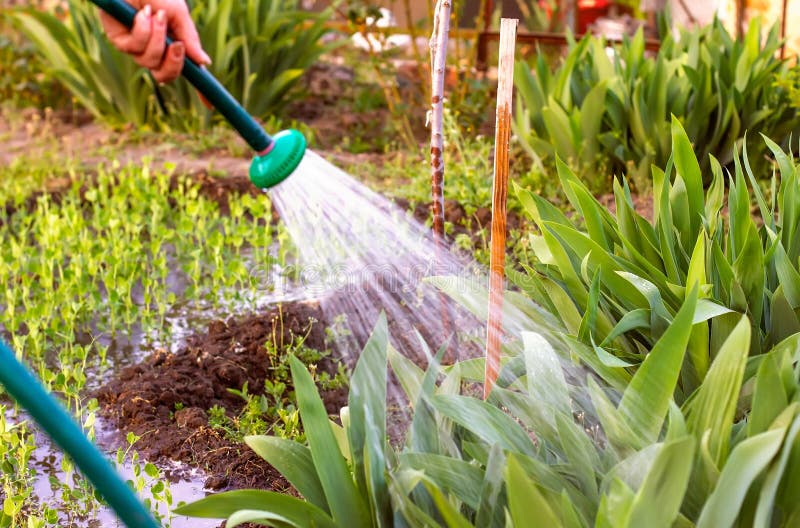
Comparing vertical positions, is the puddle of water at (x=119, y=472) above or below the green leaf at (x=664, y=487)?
below

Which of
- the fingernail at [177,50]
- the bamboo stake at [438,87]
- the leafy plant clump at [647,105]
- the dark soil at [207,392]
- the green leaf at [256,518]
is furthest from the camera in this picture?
the leafy plant clump at [647,105]

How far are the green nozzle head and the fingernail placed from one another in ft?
1.09

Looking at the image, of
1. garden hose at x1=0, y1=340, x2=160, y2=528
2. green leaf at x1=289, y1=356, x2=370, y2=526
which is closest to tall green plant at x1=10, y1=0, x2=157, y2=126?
green leaf at x1=289, y1=356, x2=370, y2=526

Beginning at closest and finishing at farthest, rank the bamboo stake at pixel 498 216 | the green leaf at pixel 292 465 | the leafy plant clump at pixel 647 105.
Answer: the green leaf at pixel 292 465, the bamboo stake at pixel 498 216, the leafy plant clump at pixel 647 105

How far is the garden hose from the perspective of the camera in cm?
125

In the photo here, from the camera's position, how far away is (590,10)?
9.91 metres

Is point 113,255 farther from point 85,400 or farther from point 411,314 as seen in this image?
point 411,314

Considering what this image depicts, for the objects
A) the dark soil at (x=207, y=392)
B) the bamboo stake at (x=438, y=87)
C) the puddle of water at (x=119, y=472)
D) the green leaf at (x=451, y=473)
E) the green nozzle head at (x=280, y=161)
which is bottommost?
the puddle of water at (x=119, y=472)

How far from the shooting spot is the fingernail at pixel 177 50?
252 cm

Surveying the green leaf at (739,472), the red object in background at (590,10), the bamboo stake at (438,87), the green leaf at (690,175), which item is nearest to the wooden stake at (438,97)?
the bamboo stake at (438,87)

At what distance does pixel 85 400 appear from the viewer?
2.81 metres

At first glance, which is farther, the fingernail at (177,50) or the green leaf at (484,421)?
the fingernail at (177,50)

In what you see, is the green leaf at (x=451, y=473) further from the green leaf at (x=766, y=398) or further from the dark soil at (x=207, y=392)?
the dark soil at (x=207, y=392)

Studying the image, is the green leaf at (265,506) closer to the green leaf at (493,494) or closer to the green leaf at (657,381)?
the green leaf at (493,494)
